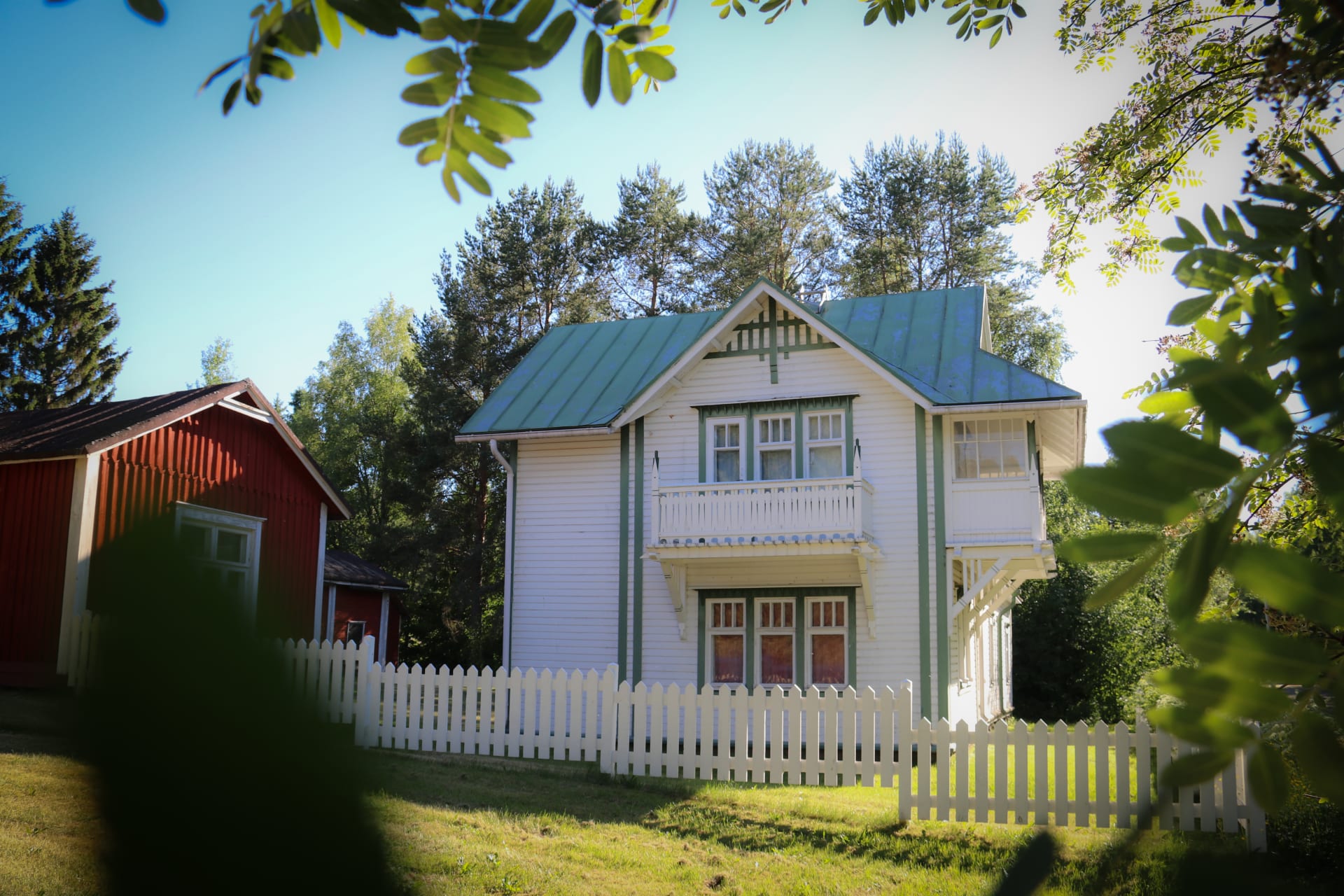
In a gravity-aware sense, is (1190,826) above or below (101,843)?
below

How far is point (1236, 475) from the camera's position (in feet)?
2.62

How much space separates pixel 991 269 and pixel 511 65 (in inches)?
1459

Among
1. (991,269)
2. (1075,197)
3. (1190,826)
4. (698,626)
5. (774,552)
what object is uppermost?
(991,269)

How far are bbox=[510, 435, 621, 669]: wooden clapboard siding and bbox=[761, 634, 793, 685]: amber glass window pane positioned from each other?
88.8 inches

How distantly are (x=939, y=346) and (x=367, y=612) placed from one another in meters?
18.1

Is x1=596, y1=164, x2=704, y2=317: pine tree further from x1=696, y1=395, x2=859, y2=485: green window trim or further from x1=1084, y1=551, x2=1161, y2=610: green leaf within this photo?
x1=1084, y1=551, x2=1161, y2=610: green leaf

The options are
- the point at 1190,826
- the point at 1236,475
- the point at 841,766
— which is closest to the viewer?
the point at 1236,475

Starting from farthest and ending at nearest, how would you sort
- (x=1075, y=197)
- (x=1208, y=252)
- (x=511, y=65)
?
(x=1075, y=197), (x=511, y=65), (x=1208, y=252)

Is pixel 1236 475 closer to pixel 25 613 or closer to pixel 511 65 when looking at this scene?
pixel 511 65

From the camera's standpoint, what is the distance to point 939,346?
63.9 feet

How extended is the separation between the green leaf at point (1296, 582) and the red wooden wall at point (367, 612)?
1132 inches

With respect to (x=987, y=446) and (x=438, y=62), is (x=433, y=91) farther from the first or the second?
(x=987, y=446)

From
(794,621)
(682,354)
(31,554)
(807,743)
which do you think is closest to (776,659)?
(794,621)

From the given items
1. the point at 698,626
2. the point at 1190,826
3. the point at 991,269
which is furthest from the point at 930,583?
the point at 991,269
